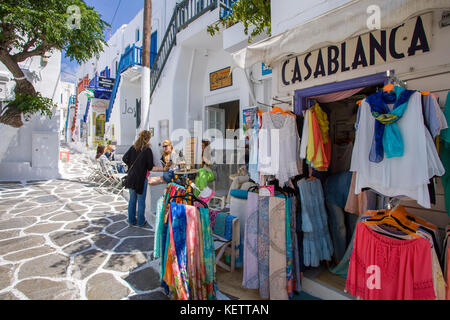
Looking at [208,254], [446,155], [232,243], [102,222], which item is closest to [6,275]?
[102,222]

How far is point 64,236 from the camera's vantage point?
4.56m

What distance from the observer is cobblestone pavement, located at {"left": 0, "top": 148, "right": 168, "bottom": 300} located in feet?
9.53

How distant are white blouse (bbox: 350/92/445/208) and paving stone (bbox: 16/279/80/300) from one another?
3.76m

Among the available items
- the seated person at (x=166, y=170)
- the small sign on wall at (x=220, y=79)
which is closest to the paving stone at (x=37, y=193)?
the seated person at (x=166, y=170)

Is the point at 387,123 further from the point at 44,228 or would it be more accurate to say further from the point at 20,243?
the point at 44,228

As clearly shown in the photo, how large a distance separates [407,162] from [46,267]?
4931 millimetres

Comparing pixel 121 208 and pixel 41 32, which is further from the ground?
pixel 41 32

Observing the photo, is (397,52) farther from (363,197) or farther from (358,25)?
(363,197)

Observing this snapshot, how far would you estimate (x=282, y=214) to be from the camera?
2.66m

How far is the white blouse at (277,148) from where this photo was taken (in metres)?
3.02

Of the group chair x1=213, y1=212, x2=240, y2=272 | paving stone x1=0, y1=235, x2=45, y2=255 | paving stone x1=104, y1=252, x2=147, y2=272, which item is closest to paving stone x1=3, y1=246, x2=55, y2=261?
paving stone x1=0, y1=235, x2=45, y2=255

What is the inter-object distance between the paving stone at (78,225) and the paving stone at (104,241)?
2.45 feet

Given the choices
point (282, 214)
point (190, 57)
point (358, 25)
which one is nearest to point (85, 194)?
point (190, 57)

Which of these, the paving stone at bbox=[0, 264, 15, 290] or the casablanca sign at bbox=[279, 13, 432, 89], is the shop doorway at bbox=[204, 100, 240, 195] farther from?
the paving stone at bbox=[0, 264, 15, 290]
